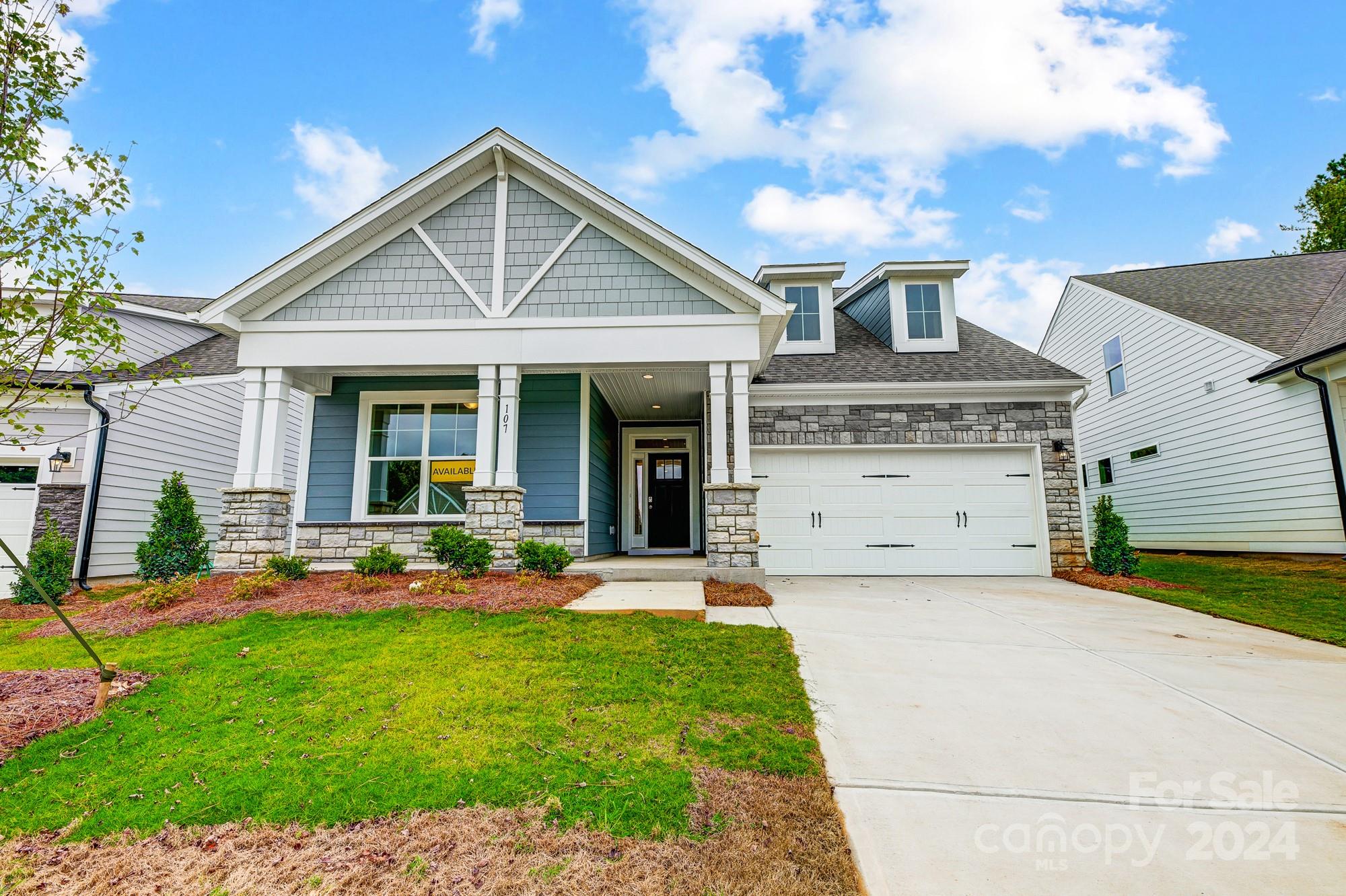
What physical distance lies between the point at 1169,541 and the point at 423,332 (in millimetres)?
14128

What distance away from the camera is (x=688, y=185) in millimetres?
15836

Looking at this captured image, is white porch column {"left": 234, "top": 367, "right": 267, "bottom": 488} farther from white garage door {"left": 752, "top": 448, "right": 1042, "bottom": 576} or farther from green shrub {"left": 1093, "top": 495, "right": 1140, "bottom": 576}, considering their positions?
green shrub {"left": 1093, "top": 495, "right": 1140, "bottom": 576}

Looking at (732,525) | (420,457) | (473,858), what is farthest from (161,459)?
(473,858)

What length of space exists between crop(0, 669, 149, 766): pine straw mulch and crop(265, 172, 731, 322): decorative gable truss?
5.31 m

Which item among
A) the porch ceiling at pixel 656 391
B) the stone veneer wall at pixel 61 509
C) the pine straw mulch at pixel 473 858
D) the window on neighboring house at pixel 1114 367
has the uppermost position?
the window on neighboring house at pixel 1114 367

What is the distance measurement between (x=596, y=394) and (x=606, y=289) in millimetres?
2320

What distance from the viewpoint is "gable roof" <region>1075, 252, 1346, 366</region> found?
9.44m

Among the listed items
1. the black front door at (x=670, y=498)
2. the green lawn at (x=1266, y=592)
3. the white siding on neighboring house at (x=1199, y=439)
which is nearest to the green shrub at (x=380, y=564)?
the black front door at (x=670, y=498)

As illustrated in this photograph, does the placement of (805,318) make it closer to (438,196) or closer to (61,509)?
(438,196)

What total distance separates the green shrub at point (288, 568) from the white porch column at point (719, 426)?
16.8ft

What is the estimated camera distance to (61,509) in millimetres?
8391

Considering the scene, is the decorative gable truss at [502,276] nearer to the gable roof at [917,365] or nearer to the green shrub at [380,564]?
the gable roof at [917,365]

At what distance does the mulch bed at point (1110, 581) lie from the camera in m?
7.66

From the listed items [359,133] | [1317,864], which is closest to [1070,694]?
[1317,864]
